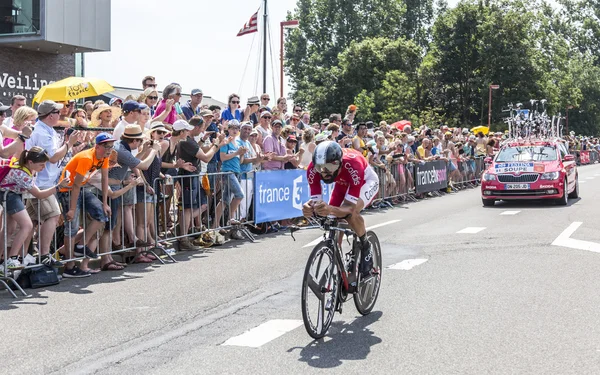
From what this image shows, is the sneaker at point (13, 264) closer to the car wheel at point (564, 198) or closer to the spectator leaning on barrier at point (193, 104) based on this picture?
the spectator leaning on barrier at point (193, 104)

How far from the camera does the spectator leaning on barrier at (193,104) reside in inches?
571

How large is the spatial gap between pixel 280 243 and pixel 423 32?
79027 mm

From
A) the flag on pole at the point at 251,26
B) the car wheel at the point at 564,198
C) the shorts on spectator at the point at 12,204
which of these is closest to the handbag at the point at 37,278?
the shorts on spectator at the point at 12,204

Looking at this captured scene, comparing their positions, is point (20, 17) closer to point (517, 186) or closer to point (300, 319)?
point (517, 186)

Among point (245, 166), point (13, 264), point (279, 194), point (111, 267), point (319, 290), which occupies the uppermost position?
point (245, 166)

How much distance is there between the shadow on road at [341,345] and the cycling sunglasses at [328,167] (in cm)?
142

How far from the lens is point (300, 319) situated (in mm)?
7379

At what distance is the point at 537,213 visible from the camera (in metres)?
18.3

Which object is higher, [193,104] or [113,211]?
[193,104]

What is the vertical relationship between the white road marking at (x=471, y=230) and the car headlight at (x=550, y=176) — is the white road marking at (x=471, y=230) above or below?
below

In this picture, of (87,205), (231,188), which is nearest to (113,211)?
(87,205)

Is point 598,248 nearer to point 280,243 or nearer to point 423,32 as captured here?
point 280,243

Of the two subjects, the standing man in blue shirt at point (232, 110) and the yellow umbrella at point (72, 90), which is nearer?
the yellow umbrella at point (72, 90)

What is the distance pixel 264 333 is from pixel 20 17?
19900 millimetres
